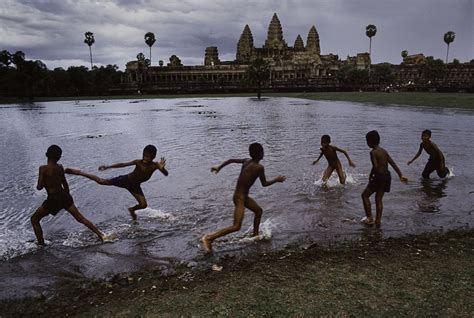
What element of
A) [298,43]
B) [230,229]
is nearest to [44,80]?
[230,229]

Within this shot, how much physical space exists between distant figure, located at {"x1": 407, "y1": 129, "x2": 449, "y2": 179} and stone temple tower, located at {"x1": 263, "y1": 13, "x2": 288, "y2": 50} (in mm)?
139900

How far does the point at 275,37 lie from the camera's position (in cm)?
14638

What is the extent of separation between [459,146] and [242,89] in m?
68.5

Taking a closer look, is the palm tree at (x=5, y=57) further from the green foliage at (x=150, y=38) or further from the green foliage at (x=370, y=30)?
the green foliage at (x=370, y=30)

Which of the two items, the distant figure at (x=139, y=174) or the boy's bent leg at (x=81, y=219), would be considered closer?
the boy's bent leg at (x=81, y=219)

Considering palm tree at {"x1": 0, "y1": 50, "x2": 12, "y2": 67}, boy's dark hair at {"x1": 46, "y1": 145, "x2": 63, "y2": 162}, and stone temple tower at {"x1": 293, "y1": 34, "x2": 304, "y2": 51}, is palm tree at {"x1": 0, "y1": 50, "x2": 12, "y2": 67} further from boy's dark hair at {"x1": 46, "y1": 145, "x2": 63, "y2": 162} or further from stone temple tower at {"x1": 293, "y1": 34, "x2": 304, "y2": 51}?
stone temple tower at {"x1": 293, "y1": 34, "x2": 304, "y2": 51}

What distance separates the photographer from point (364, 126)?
21.8m

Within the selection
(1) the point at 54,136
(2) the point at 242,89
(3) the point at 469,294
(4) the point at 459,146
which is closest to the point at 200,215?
(3) the point at 469,294

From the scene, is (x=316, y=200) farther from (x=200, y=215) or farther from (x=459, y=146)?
(x=459, y=146)

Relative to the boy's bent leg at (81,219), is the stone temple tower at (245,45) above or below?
above

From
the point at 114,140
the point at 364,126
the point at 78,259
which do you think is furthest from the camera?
the point at 364,126

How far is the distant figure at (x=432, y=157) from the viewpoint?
9310 millimetres

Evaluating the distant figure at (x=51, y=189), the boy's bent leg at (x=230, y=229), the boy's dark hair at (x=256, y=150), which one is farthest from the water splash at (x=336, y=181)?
the distant figure at (x=51, y=189)

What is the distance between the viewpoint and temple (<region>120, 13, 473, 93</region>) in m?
90.9
